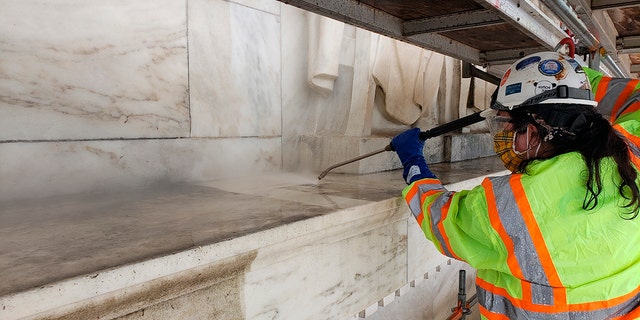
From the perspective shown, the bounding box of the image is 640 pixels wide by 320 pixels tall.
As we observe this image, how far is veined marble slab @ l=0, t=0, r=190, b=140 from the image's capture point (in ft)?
5.06

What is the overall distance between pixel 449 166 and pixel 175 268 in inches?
89.8

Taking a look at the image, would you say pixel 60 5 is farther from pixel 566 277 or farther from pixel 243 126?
pixel 566 277

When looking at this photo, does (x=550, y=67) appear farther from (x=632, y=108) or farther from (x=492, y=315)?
(x=492, y=315)

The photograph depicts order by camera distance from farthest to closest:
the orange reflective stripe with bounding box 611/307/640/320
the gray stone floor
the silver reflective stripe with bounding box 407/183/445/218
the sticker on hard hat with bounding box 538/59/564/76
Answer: the silver reflective stripe with bounding box 407/183/445/218 < the sticker on hard hat with bounding box 538/59/564/76 < the orange reflective stripe with bounding box 611/307/640/320 < the gray stone floor

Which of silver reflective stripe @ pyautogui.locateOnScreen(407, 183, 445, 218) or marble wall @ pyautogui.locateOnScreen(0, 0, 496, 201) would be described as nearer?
silver reflective stripe @ pyautogui.locateOnScreen(407, 183, 445, 218)

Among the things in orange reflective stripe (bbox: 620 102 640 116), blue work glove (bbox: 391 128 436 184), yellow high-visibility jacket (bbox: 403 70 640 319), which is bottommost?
yellow high-visibility jacket (bbox: 403 70 640 319)

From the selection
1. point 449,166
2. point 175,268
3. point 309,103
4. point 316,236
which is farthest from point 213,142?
point 449,166

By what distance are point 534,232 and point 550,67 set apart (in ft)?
1.81

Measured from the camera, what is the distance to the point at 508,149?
1.34 m

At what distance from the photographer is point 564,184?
1068 millimetres

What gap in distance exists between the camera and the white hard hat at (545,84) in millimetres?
1251

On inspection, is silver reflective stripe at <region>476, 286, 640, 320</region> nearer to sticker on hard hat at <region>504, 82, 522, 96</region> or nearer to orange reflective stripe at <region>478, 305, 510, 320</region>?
orange reflective stripe at <region>478, 305, 510, 320</region>

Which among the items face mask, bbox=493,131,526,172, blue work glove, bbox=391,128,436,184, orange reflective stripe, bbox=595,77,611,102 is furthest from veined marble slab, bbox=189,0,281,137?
orange reflective stripe, bbox=595,77,611,102

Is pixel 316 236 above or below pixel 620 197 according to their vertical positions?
below
